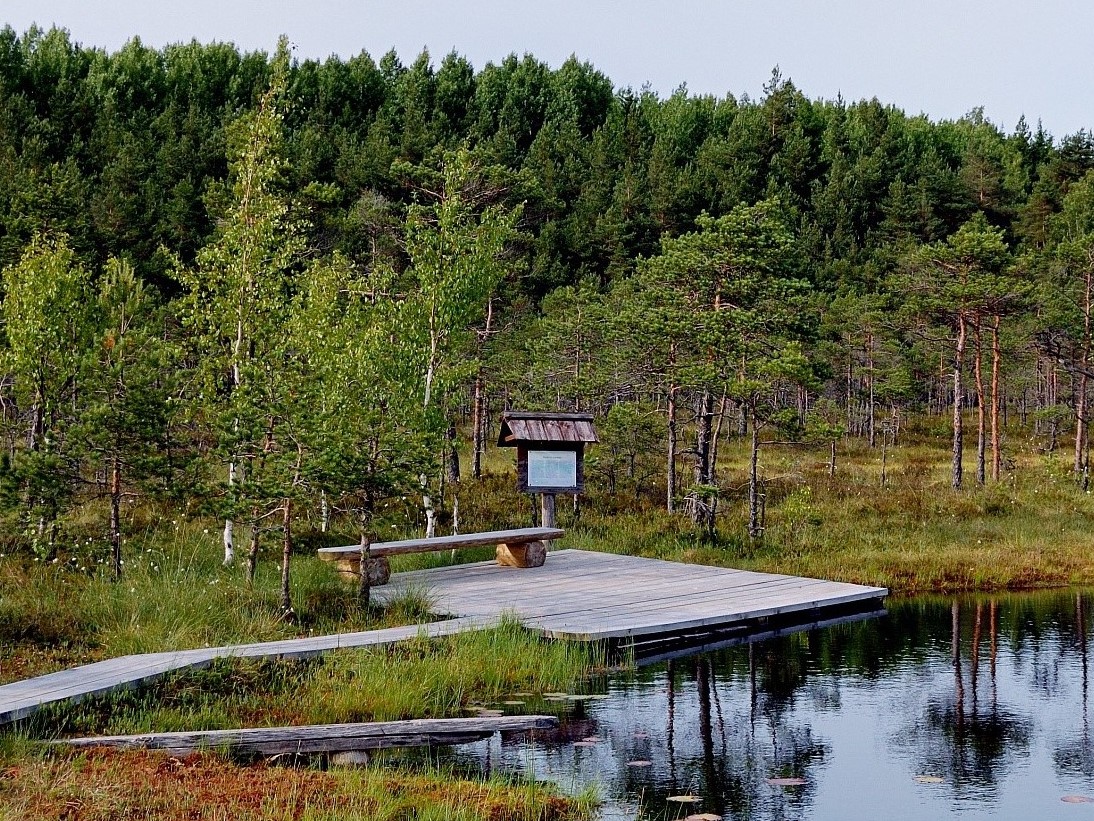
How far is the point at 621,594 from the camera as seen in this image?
54.8 feet

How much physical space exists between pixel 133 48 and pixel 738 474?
9388 cm

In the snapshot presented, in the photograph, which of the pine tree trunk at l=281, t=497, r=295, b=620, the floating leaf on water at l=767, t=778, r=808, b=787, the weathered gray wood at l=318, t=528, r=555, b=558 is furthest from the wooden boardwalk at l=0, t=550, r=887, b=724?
the floating leaf on water at l=767, t=778, r=808, b=787

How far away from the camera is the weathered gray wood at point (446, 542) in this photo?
633 inches

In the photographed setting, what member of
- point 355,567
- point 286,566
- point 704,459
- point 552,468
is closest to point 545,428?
point 552,468

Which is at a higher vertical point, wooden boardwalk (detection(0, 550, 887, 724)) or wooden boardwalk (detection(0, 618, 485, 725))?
wooden boardwalk (detection(0, 618, 485, 725))

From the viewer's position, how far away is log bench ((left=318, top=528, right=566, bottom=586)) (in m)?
15.9

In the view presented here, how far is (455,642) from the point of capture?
41.5ft

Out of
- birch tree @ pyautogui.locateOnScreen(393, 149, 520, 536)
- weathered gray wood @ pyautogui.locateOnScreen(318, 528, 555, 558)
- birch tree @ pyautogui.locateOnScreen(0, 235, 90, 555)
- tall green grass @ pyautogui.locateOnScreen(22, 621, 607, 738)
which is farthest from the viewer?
birch tree @ pyautogui.locateOnScreen(393, 149, 520, 536)

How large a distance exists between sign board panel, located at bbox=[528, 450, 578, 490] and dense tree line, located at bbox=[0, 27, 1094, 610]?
224cm

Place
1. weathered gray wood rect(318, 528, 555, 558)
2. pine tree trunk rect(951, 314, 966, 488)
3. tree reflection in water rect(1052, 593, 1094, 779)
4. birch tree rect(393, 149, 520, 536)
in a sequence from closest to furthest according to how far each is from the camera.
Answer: tree reflection in water rect(1052, 593, 1094, 779)
weathered gray wood rect(318, 528, 555, 558)
birch tree rect(393, 149, 520, 536)
pine tree trunk rect(951, 314, 966, 488)

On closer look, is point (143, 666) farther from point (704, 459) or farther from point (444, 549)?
point (704, 459)

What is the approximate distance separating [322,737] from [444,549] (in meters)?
9.13

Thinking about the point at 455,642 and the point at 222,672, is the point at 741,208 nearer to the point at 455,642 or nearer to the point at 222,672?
the point at 455,642

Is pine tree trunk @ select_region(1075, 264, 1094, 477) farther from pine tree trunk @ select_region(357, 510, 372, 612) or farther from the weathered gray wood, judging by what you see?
pine tree trunk @ select_region(357, 510, 372, 612)
